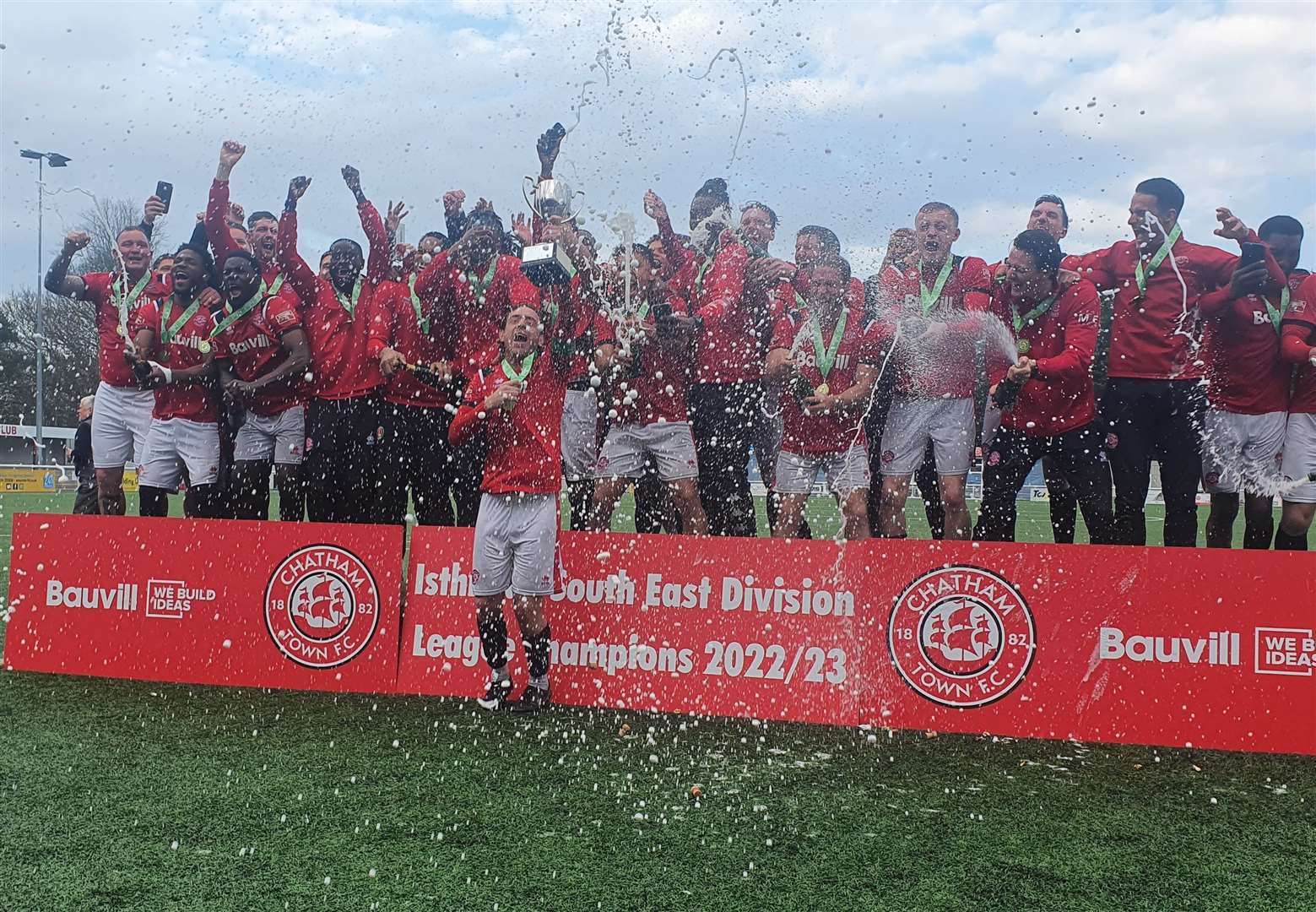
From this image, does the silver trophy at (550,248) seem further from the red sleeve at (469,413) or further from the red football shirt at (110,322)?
the red football shirt at (110,322)

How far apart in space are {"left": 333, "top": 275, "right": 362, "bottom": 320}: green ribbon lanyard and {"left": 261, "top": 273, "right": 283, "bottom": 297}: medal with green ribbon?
1.15 feet

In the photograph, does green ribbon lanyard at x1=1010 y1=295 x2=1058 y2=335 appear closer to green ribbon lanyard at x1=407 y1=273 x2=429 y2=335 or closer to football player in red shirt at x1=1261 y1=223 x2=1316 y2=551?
football player in red shirt at x1=1261 y1=223 x2=1316 y2=551

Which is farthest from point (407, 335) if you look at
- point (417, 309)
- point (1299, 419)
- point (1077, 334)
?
point (1299, 419)

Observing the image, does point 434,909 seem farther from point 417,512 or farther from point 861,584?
point 417,512

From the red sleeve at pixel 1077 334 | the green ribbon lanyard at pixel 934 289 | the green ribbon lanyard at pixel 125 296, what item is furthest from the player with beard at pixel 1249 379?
the green ribbon lanyard at pixel 125 296

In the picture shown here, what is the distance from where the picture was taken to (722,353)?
262 inches

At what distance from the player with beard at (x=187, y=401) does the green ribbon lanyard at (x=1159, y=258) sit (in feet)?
18.7

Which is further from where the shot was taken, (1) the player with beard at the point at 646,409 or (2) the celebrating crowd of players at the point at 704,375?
(1) the player with beard at the point at 646,409

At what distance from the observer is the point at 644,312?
6.45 m

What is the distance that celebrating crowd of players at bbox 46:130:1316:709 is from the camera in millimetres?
5914

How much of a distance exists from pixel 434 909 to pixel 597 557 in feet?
8.71

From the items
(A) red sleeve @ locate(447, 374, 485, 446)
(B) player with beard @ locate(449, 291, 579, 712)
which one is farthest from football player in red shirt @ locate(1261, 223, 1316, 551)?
(A) red sleeve @ locate(447, 374, 485, 446)

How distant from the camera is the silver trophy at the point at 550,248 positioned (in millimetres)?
5539

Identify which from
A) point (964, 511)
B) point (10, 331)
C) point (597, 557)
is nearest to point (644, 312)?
point (597, 557)
